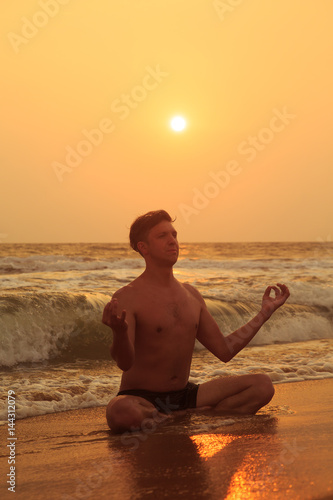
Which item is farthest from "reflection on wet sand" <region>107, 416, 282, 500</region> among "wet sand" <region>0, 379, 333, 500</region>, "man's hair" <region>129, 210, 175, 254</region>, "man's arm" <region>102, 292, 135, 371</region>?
"man's hair" <region>129, 210, 175, 254</region>

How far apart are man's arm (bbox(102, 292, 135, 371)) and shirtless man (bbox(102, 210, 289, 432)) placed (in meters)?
0.33

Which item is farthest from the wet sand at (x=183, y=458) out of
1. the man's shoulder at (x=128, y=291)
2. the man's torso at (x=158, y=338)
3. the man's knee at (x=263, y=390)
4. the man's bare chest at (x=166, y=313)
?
the man's shoulder at (x=128, y=291)

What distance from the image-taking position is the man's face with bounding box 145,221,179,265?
438 cm

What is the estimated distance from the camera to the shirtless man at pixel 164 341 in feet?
14.3

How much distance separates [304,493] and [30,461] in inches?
63.5

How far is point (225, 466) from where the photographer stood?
308 cm

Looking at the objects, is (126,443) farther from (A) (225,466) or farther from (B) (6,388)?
(B) (6,388)

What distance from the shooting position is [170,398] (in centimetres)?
451

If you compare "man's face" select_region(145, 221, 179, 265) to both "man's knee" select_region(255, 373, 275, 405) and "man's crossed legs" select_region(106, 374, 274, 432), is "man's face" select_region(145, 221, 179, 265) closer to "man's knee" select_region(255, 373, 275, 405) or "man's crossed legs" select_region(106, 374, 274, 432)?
"man's crossed legs" select_region(106, 374, 274, 432)

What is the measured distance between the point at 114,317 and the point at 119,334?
224 mm

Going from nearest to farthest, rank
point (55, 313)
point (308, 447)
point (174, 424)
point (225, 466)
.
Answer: point (225, 466), point (308, 447), point (174, 424), point (55, 313)

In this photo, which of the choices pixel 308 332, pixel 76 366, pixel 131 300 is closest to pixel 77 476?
pixel 131 300

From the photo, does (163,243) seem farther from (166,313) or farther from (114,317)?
(114,317)

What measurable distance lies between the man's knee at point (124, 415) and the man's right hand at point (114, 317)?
2.38 feet
